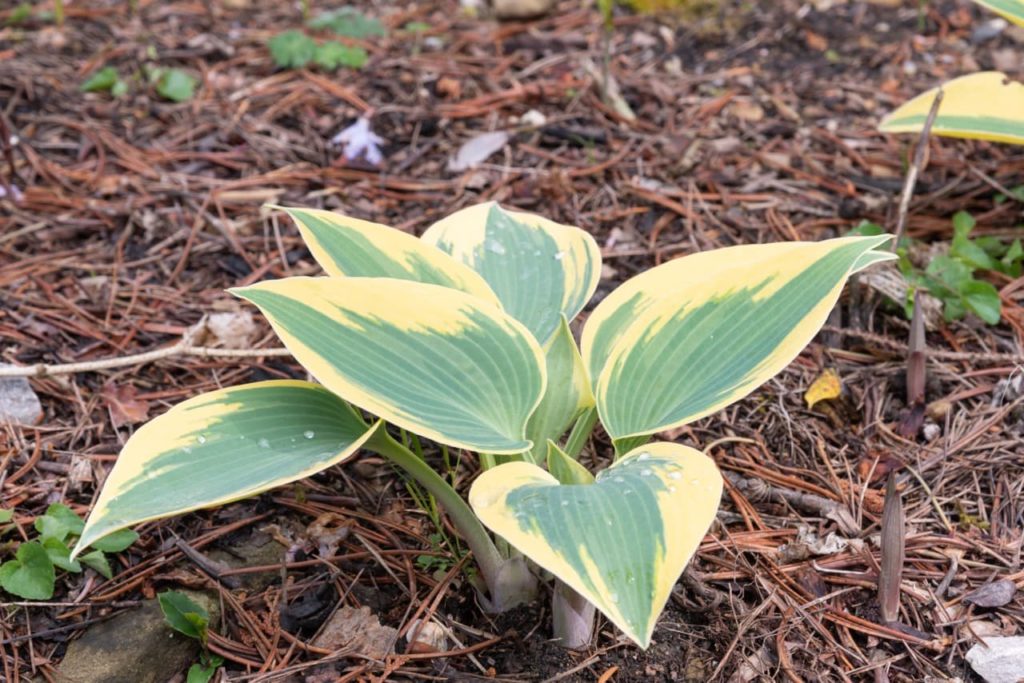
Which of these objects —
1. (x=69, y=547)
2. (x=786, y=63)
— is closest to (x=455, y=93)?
(x=786, y=63)

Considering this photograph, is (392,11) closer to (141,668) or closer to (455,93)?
(455,93)

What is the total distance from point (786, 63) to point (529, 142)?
0.99m

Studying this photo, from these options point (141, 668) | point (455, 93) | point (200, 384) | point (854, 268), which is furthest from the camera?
point (455, 93)

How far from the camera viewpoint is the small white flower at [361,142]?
273cm

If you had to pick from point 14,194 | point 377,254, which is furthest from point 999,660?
point 14,194

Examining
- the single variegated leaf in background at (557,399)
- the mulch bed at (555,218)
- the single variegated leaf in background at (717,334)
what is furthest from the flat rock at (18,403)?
the single variegated leaf in background at (717,334)

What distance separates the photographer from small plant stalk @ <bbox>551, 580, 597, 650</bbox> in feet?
4.42

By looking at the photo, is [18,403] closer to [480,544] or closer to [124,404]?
[124,404]

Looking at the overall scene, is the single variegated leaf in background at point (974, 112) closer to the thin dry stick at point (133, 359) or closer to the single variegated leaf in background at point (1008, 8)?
the single variegated leaf in background at point (1008, 8)

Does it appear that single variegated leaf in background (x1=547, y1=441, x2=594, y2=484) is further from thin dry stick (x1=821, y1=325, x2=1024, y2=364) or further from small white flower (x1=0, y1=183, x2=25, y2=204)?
small white flower (x1=0, y1=183, x2=25, y2=204)

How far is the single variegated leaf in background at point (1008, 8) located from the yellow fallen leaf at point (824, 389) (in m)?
0.84

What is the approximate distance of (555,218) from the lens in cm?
247

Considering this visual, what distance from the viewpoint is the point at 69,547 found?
158cm

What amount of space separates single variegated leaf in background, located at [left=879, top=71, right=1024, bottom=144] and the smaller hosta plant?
1.86 m
